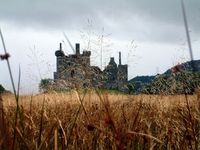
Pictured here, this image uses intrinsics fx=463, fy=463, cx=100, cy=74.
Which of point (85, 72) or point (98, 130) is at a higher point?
point (85, 72)

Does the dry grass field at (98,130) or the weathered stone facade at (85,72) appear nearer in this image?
the dry grass field at (98,130)

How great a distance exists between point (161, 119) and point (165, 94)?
3.45 m

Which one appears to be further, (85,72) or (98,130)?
(98,130)

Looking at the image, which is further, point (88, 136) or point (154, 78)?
point (154, 78)

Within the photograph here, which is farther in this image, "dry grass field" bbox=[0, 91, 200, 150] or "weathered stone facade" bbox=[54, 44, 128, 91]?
"weathered stone facade" bbox=[54, 44, 128, 91]

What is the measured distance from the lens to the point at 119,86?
8359mm

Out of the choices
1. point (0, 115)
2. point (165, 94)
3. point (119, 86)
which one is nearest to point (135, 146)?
point (0, 115)

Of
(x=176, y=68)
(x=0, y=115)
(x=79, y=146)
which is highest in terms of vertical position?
(x=176, y=68)

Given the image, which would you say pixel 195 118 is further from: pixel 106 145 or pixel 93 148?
pixel 93 148

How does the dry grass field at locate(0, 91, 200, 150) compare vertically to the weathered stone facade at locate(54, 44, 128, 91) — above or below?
below

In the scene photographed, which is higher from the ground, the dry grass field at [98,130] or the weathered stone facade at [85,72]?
the weathered stone facade at [85,72]

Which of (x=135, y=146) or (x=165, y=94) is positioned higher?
(x=165, y=94)

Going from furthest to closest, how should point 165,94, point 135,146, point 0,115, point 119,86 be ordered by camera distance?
1. point 119,86
2. point 165,94
3. point 135,146
4. point 0,115

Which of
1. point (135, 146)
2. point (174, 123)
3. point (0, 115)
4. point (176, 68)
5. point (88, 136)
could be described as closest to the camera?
point (0, 115)
